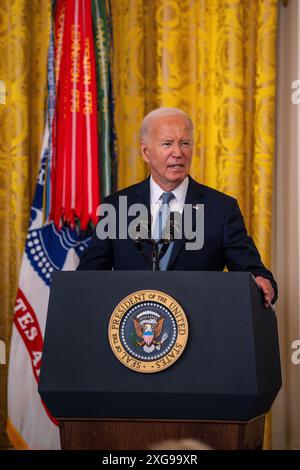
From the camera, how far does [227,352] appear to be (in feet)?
7.64

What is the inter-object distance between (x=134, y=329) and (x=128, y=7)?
106 inches

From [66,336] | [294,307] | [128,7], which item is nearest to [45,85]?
[128,7]

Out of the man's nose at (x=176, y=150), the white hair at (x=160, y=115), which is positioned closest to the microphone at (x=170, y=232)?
the man's nose at (x=176, y=150)

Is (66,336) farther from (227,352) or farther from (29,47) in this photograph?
(29,47)

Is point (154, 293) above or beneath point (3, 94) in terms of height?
beneath

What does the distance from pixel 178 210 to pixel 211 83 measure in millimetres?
1643

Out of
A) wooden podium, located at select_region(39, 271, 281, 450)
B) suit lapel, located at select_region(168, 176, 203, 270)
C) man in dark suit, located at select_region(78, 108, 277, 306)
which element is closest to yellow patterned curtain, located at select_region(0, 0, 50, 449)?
man in dark suit, located at select_region(78, 108, 277, 306)

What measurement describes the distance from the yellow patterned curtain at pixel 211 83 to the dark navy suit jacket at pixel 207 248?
1.29 m

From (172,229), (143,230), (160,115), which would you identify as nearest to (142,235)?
(143,230)

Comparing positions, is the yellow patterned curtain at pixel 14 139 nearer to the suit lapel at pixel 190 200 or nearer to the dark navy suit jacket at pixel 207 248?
the dark navy suit jacket at pixel 207 248

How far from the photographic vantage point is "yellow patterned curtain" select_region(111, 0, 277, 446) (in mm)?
4348

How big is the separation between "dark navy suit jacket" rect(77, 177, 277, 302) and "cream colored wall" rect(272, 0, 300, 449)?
4.60 ft

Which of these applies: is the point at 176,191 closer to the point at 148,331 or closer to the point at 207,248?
the point at 207,248

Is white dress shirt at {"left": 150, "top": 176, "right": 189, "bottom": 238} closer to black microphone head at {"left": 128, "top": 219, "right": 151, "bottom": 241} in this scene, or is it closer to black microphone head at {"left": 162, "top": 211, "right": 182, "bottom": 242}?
black microphone head at {"left": 162, "top": 211, "right": 182, "bottom": 242}
